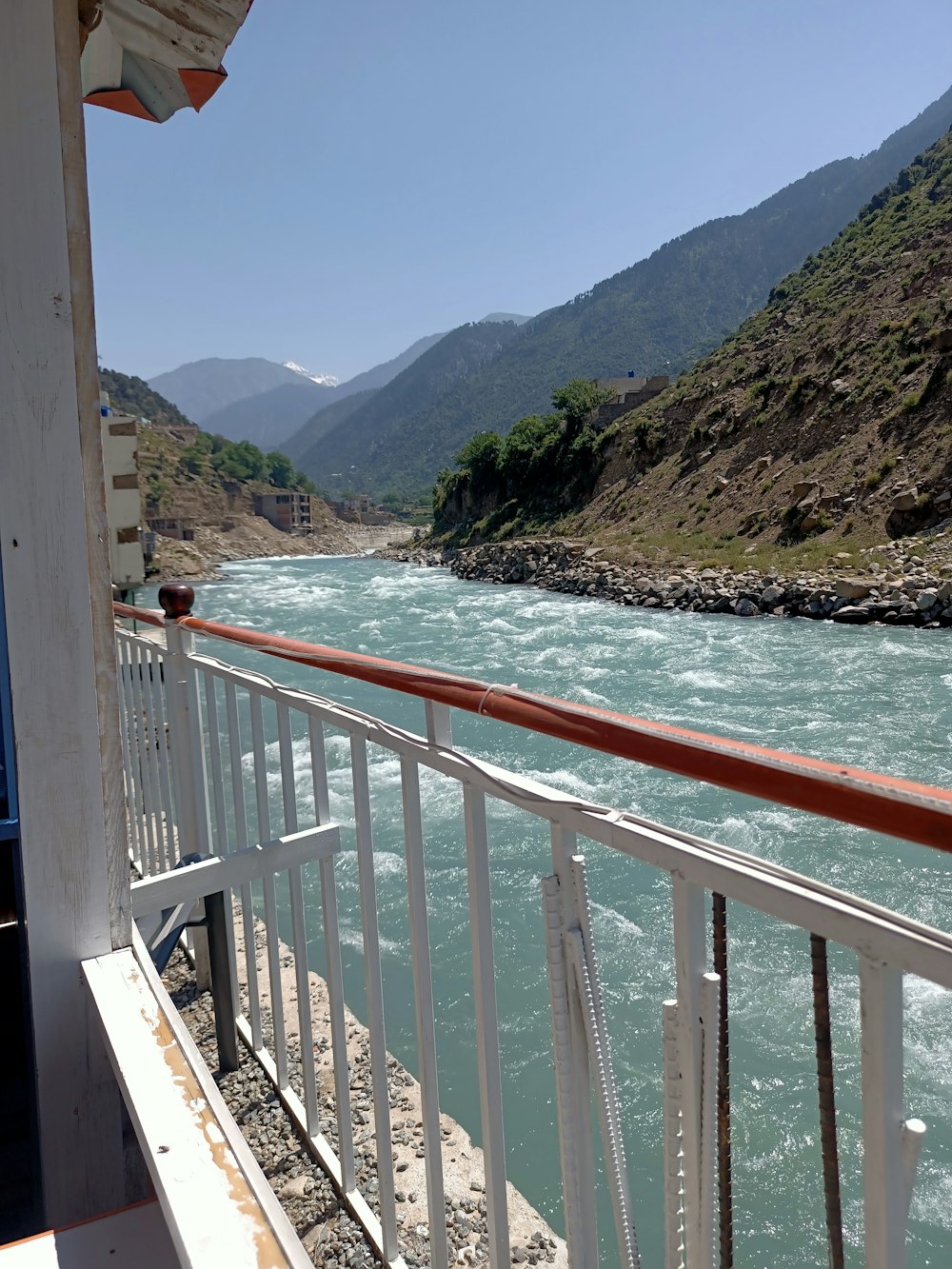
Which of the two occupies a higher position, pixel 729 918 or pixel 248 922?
pixel 248 922

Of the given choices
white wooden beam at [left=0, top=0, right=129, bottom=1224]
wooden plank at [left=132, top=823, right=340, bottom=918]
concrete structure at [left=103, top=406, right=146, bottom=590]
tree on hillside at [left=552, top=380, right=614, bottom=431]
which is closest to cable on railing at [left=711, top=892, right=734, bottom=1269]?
white wooden beam at [left=0, top=0, right=129, bottom=1224]

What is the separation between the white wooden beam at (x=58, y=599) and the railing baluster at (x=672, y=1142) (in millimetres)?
802

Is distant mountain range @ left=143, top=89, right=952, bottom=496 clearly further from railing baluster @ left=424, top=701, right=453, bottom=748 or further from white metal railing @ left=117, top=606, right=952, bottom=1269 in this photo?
railing baluster @ left=424, top=701, right=453, bottom=748

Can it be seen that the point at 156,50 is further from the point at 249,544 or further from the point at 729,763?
the point at 249,544

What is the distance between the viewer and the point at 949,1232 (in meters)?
2.77

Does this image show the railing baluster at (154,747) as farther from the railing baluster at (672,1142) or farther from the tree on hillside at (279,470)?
the tree on hillside at (279,470)

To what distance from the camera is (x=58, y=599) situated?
3.85 ft

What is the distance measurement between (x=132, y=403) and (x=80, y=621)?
381 feet

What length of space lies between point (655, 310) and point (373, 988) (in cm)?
17627

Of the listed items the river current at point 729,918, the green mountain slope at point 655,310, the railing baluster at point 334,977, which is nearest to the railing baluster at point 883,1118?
the railing baluster at point 334,977

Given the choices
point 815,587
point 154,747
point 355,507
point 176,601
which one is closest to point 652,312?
point 355,507

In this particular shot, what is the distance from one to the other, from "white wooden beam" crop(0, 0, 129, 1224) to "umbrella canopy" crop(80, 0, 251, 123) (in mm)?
264

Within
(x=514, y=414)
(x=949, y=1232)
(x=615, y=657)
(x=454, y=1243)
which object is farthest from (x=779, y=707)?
(x=514, y=414)

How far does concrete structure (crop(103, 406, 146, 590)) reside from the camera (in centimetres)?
458
